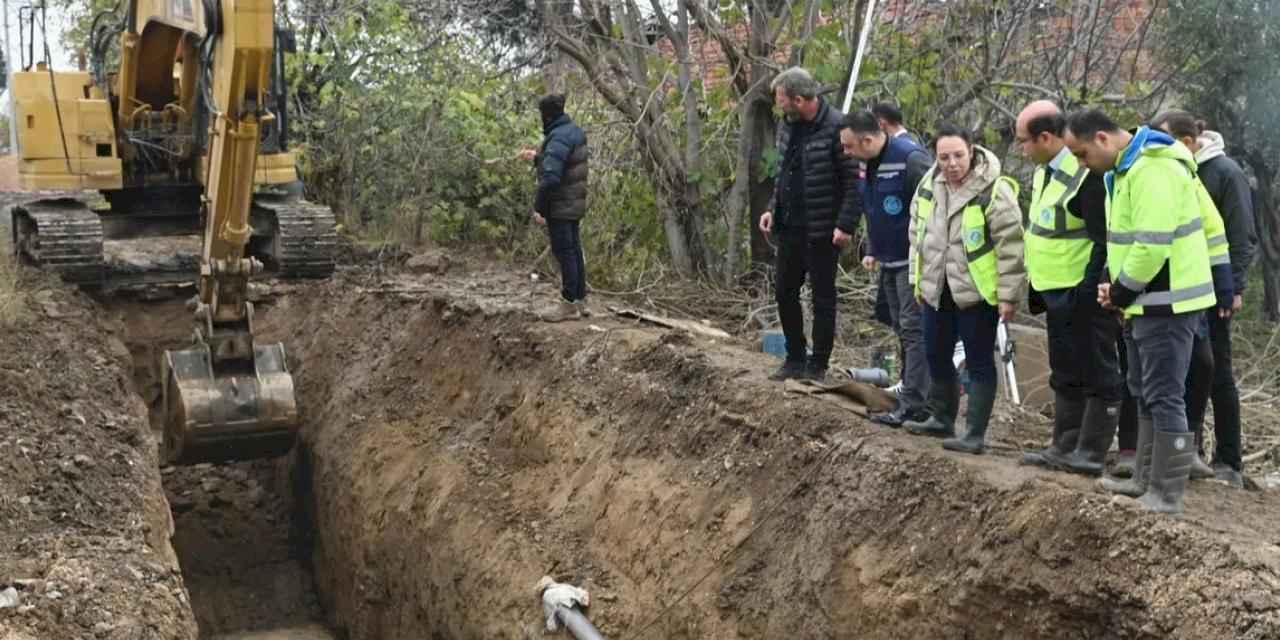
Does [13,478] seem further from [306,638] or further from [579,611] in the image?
[306,638]

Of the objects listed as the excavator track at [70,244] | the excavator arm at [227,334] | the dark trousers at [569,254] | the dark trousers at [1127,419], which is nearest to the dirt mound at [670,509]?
the dark trousers at [569,254]

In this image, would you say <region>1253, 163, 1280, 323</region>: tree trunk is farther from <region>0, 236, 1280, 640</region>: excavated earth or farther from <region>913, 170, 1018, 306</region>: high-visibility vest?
<region>913, 170, 1018, 306</region>: high-visibility vest

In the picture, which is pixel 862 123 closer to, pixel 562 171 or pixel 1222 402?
pixel 1222 402

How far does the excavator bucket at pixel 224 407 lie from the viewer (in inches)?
377

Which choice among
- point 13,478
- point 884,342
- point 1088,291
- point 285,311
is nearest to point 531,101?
point 285,311

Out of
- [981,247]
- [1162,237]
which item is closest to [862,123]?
[981,247]

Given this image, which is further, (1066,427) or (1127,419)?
(1127,419)

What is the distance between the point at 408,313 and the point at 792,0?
386 centimetres

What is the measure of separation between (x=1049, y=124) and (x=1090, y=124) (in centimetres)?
63

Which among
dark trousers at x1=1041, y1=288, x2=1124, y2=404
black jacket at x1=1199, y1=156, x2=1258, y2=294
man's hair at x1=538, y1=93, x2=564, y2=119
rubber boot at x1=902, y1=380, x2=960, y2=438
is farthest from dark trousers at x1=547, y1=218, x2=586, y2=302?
black jacket at x1=1199, y1=156, x2=1258, y2=294

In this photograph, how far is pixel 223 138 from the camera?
8547mm

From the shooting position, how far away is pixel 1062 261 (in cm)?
617

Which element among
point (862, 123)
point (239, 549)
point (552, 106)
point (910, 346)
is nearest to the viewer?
point (862, 123)

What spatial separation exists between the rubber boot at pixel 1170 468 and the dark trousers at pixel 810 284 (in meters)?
2.40
